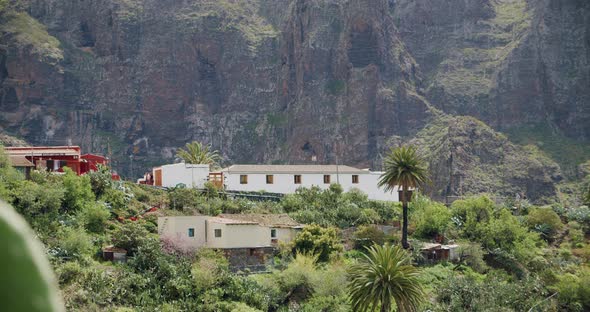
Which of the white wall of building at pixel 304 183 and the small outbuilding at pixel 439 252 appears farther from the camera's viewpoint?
the white wall of building at pixel 304 183

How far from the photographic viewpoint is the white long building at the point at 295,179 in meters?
103

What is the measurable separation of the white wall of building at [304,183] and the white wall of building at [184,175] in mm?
2960

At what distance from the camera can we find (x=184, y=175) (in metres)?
99.8

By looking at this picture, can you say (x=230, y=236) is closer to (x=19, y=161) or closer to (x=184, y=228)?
(x=184, y=228)

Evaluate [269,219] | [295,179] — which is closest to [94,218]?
[269,219]

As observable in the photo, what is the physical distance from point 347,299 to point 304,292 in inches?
179

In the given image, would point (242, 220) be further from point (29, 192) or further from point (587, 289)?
point (587, 289)

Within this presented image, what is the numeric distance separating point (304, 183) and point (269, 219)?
862 inches

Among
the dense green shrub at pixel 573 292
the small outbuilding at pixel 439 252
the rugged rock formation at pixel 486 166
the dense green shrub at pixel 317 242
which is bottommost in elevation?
the dense green shrub at pixel 573 292

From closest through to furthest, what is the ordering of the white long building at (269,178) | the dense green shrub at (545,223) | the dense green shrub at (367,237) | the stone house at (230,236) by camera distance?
1. the stone house at (230,236)
2. the dense green shrub at (367,237)
3. the dense green shrub at (545,223)
4. the white long building at (269,178)

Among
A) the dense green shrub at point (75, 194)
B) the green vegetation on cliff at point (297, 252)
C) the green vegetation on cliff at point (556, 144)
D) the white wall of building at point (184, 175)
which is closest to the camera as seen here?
the green vegetation on cliff at point (297, 252)

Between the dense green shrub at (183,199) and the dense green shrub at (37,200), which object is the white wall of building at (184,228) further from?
the dense green shrub at (183,199)

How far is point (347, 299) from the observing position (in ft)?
213

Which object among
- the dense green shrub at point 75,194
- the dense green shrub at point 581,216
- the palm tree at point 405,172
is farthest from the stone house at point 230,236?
the dense green shrub at point 581,216
